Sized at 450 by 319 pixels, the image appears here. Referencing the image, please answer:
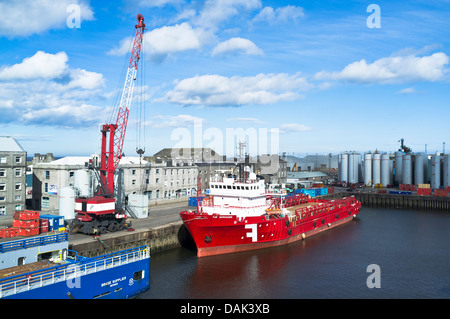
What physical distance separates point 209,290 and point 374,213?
46.1m

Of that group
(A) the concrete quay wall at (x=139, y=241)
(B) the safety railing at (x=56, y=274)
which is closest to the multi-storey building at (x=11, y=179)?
(A) the concrete quay wall at (x=139, y=241)

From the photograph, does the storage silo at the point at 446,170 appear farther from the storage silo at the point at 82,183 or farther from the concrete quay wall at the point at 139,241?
the storage silo at the point at 82,183

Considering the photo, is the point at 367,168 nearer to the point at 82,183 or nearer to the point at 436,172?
the point at 436,172

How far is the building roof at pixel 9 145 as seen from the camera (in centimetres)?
4078

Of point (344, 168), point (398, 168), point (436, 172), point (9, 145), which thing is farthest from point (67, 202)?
point (398, 168)

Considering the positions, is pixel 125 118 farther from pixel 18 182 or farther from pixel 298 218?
pixel 298 218

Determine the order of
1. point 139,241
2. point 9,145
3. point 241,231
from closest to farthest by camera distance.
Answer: point 139,241, point 241,231, point 9,145

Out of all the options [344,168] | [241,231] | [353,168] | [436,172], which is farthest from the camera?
[344,168]

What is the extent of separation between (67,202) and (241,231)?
61.0ft

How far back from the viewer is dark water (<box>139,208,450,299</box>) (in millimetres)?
24516

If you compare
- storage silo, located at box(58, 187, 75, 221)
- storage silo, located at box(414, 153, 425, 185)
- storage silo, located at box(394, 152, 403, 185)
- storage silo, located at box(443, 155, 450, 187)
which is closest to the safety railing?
storage silo, located at box(58, 187, 75, 221)

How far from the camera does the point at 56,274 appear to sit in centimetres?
1841

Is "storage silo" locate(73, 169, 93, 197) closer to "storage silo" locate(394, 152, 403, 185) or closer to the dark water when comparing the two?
the dark water

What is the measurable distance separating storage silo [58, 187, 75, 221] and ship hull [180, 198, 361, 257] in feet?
42.5
